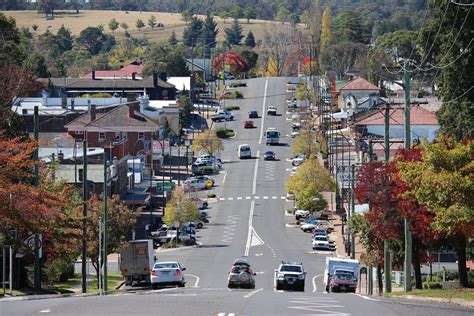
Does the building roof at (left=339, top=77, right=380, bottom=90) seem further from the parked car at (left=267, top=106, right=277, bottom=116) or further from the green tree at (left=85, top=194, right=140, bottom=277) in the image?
the green tree at (left=85, top=194, right=140, bottom=277)

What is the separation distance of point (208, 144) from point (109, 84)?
1629 inches

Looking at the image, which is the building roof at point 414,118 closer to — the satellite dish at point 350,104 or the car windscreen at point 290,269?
the satellite dish at point 350,104

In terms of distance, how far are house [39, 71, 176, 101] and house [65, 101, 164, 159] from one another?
34.0 metres

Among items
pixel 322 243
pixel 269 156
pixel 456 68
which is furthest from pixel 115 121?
pixel 456 68

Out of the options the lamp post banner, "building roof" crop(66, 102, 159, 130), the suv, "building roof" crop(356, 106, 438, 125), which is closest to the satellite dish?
"building roof" crop(356, 106, 438, 125)

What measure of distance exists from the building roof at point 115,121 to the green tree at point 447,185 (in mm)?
79168

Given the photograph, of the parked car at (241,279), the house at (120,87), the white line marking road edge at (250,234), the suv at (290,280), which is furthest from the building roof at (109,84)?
the parked car at (241,279)

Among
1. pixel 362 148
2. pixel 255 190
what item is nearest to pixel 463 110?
pixel 362 148

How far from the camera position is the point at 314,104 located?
159 m

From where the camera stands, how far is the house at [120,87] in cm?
15875

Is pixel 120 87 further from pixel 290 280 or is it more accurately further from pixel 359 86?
pixel 290 280

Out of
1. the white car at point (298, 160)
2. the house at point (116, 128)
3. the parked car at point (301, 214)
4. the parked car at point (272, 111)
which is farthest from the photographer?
the parked car at point (272, 111)

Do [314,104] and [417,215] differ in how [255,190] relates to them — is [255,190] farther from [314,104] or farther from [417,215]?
[417,215]

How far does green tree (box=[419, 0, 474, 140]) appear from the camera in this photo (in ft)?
185
